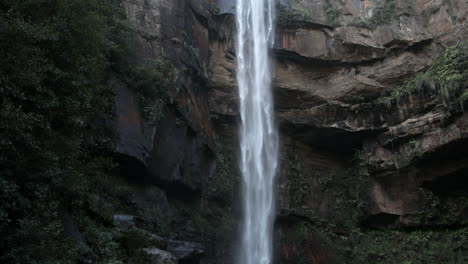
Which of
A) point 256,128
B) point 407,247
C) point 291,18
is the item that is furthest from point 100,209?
point 291,18

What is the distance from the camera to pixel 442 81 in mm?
15547

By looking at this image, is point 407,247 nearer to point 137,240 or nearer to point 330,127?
point 330,127

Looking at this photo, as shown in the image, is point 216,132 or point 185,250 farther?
point 216,132

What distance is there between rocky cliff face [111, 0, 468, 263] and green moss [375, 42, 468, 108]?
4cm

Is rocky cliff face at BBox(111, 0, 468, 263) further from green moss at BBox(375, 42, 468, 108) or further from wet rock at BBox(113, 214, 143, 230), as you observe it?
wet rock at BBox(113, 214, 143, 230)

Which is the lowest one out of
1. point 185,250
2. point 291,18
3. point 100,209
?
point 185,250

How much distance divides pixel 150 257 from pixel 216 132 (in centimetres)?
1034

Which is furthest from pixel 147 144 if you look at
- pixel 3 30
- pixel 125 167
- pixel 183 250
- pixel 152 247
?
pixel 3 30

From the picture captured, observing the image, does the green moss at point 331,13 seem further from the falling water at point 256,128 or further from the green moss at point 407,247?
the green moss at point 407,247

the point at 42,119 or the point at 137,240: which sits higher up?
the point at 42,119

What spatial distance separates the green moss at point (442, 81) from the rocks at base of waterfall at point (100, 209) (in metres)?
12.1

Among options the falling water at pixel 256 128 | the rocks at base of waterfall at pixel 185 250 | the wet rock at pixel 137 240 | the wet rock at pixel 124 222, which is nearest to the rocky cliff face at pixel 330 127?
the falling water at pixel 256 128

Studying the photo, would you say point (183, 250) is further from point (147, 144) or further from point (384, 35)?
point (384, 35)

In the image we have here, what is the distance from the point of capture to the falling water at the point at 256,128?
16.1 meters
